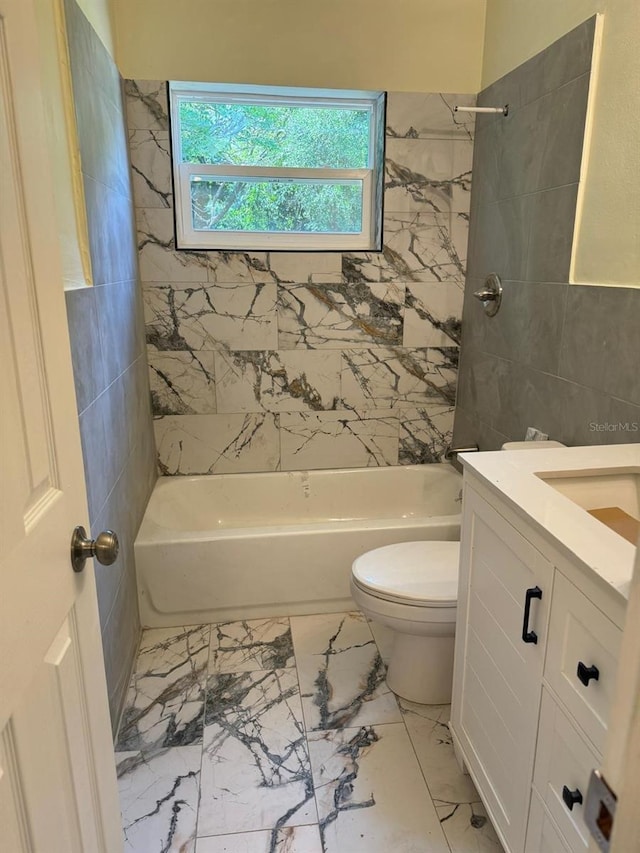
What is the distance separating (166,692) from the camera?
1.92 m

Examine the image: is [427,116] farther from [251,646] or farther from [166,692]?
[166,692]

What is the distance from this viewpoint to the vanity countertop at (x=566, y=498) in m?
0.92

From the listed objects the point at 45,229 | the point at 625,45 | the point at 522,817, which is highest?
the point at 625,45

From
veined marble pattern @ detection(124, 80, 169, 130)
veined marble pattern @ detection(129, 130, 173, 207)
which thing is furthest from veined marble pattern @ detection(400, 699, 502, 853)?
veined marble pattern @ detection(124, 80, 169, 130)

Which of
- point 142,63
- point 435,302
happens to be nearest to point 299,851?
point 435,302

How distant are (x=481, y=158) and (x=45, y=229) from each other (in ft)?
7.19

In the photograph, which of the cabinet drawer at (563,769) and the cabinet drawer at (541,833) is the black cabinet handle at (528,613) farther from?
the cabinet drawer at (541,833)

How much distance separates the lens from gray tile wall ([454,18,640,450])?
5.42 feet

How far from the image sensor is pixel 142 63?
2324 millimetres

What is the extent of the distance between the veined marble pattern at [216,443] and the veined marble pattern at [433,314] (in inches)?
31.6

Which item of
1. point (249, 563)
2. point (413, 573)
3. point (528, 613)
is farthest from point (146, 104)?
point (528, 613)

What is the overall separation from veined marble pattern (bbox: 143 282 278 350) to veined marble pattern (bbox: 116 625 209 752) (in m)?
1.25

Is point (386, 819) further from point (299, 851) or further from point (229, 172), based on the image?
point (229, 172)

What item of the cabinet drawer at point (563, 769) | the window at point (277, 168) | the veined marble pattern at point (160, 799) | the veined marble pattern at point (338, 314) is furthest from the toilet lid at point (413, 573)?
the window at point (277, 168)
